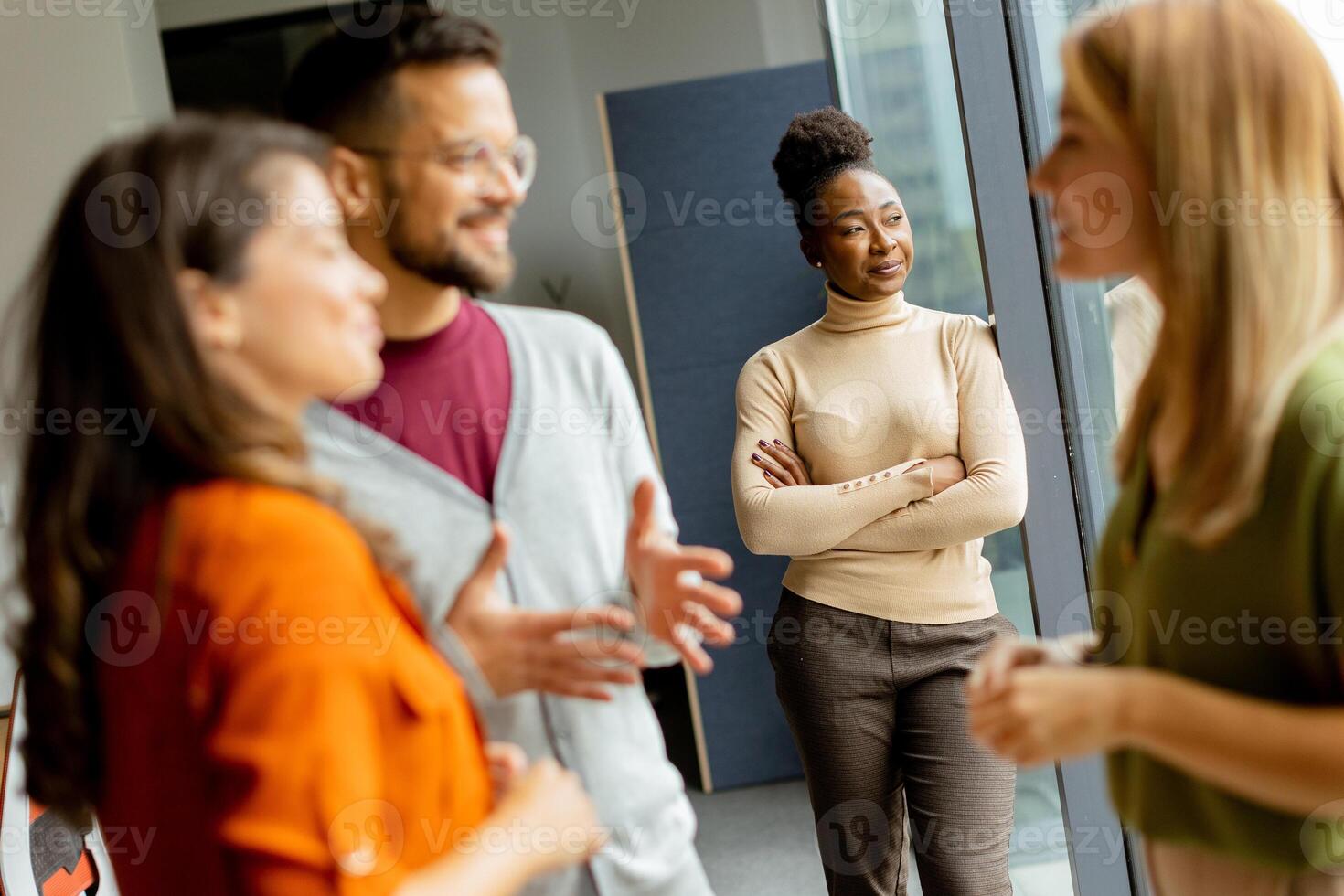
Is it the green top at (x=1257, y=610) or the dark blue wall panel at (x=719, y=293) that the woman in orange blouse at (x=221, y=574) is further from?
the dark blue wall panel at (x=719, y=293)

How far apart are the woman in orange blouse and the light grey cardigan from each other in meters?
0.16

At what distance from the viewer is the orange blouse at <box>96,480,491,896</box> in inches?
29.6

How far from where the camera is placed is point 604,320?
14.5 ft

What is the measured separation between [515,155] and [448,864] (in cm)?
65

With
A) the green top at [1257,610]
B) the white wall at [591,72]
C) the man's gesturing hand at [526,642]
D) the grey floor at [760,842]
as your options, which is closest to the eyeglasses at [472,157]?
the man's gesturing hand at [526,642]

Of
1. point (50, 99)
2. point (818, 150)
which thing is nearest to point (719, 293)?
point (818, 150)

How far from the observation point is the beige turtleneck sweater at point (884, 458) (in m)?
1.84

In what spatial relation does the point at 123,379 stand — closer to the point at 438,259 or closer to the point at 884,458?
the point at 438,259

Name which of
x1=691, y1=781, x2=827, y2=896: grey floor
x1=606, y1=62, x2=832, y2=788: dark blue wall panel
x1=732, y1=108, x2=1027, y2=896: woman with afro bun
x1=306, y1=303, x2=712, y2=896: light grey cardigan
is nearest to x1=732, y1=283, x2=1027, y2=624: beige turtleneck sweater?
x1=732, y1=108, x2=1027, y2=896: woman with afro bun

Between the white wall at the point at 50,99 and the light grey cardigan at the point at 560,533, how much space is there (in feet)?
7.37

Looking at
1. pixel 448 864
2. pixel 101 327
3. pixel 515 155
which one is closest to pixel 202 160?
pixel 101 327

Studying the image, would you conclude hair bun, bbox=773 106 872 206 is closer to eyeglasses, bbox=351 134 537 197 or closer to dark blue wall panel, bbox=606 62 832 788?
eyeglasses, bbox=351 134 537 197

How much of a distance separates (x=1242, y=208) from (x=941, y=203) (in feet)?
6.08

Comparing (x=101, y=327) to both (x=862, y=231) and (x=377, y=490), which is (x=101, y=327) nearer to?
(x=377, y=490)
